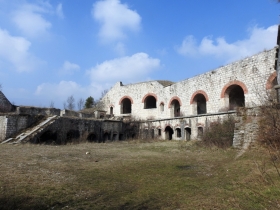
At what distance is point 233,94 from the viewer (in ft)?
59.4

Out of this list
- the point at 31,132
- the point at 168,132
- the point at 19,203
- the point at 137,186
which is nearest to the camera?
the point at 19,203

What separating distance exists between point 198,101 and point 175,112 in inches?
103

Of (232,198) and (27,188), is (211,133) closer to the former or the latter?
(232,198)

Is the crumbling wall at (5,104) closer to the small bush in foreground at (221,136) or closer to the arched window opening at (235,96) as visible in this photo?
the small bush in foreground at (221,136)

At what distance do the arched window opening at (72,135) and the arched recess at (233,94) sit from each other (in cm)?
1197

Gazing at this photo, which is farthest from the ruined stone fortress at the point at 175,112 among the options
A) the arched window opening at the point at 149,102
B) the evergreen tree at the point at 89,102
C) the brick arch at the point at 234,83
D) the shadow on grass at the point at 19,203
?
the evergreen tree at the point at 89,102

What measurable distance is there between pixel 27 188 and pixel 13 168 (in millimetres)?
2039

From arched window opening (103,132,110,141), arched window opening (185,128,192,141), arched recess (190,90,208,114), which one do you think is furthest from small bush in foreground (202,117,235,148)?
arched window opening (103,132,110,141)

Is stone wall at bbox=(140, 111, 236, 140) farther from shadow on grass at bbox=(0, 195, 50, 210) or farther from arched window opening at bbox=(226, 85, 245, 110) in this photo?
shadow on grass at bbox=(0, 195, 50, 210)

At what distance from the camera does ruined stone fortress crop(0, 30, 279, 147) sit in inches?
549

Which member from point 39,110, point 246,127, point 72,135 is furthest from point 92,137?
point 246,127

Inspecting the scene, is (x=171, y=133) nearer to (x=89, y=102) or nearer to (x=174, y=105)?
(x=174, y=105)

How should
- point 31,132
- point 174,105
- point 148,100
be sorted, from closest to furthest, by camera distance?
point 31,132 < point 174,105 < point 148,100

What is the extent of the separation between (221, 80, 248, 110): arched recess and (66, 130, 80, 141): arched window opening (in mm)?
11970
